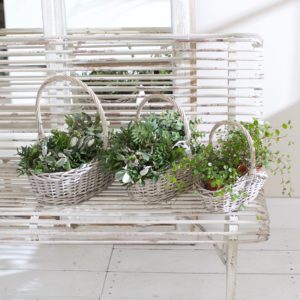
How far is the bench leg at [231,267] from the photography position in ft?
5.79

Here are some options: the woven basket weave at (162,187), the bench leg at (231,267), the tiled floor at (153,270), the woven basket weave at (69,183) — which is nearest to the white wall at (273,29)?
the tiled floor at (153,270)

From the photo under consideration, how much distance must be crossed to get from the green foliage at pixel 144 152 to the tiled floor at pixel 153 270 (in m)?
0.55

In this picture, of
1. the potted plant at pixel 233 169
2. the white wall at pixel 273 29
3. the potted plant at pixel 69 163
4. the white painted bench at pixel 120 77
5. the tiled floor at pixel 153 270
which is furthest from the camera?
the white wall at pixel 273 29

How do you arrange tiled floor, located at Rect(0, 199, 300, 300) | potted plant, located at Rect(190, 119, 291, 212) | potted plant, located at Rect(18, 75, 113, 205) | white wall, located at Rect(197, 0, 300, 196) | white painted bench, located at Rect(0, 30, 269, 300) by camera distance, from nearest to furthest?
1. potted plant, located at Rect(190, 119, 291, 212)
2. potted plant, located at Rect(18, 75, 113, 205)
3. tiled floor, located at Rect(0, 199, 300, 300)
4. white painted bench, located at Rect(0, 30, 269, 300)
5. white wall, located at Rect(197, 0, 300, 196)

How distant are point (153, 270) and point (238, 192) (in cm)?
69

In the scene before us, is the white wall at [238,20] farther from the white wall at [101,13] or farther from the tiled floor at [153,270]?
the tiled floor at [153,270]

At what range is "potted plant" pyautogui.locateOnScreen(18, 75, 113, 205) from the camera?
6.11ft

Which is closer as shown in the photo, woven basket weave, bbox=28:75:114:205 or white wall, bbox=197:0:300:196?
woven basket weave, bbox=28:75:114:205

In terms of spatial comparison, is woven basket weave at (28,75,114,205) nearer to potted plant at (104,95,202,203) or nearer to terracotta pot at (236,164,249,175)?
potted plant at (104,95,202,203)

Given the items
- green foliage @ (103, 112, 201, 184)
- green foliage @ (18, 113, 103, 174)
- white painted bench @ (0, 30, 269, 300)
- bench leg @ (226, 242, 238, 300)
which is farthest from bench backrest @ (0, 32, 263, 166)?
bench leg @ (226, 242, 238, 300)

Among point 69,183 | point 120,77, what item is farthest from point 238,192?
point 120,77

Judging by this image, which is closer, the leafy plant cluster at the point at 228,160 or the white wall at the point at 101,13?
the leafy plant cluster at the point at 228,160

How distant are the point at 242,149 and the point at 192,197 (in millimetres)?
266

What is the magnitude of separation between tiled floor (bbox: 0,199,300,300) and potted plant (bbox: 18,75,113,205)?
0.44 meters
